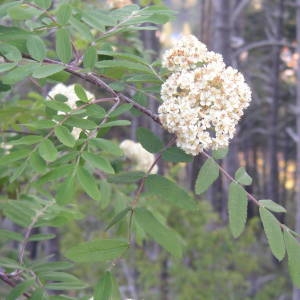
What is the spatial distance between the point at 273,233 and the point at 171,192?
0.29m

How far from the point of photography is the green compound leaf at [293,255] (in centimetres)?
139

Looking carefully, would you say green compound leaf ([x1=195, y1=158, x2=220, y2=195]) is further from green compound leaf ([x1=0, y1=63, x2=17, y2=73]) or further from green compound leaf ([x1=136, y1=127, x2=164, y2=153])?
green compound leaf ([x1=0, y1=63, x2=17, y2=73])

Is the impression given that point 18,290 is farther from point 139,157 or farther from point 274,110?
point 274,110

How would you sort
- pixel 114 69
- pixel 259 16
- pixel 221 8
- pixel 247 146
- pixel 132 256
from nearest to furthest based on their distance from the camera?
1. pixel 114 69
2. pixel 221 8
3. pixel 132 256
4. pixel 259 16
5. pixel 247 146

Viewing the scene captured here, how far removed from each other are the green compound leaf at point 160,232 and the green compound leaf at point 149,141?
0.73 feet

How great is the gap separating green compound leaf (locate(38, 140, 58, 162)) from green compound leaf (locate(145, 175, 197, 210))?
0.84 ft

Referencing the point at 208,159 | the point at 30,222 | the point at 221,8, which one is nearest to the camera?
the point at 208,159

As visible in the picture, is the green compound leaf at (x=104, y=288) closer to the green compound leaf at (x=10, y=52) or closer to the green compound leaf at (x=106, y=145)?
the green compound leaf at (x=106, y=145)

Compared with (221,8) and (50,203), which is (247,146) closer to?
(221,8)

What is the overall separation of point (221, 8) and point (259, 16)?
11184 mm

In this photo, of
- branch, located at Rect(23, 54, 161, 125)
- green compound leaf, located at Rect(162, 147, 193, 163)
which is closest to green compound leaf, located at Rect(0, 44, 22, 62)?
branch, located at Rect(23, 54, 161, 125)

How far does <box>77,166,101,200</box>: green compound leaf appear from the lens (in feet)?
4.49

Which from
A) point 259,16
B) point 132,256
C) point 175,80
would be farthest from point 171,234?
point 259,16

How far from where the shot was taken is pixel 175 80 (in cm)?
140
